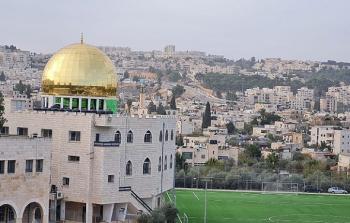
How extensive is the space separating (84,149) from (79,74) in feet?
12.4

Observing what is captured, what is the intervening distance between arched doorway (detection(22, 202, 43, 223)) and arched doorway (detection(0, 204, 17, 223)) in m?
0.85

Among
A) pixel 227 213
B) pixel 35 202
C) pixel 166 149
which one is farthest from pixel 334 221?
pixel 35 202

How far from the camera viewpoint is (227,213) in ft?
161

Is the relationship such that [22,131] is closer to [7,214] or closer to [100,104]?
[100,104]

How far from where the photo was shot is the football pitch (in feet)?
156

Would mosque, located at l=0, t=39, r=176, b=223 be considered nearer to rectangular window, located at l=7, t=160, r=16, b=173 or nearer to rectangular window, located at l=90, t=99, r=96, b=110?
rectangular window, located at l=90, t=99, r=96, b=110

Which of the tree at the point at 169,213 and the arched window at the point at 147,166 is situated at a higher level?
the arched window at the point at 147,166

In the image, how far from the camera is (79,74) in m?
38.4

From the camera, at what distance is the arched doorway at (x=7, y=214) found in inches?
1266

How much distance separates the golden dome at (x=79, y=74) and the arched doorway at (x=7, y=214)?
7.92 m

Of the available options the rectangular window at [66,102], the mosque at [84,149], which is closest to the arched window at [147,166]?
the mosque at [84,149]

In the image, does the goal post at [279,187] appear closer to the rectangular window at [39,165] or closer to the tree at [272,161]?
the tree at [272,161]

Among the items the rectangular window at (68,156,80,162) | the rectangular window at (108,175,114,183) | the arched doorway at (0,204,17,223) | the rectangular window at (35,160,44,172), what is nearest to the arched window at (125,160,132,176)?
the rectangular window at (108,175,114,183)

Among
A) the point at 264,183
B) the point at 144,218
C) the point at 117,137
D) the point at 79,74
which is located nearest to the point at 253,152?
the point at 264,183
